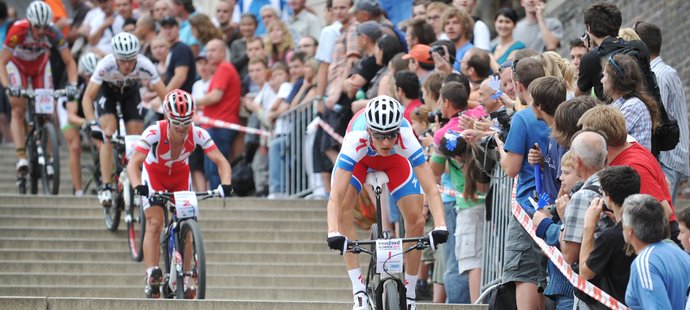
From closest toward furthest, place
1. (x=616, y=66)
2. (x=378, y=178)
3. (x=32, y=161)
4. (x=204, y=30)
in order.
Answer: (x=616, y=66)
(x=378, y=178)
(x=32, y=161)
(x=204, y=30)

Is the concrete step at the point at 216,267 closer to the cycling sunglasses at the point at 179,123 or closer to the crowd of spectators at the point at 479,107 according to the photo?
the crowd of spectators at the point at 479,107

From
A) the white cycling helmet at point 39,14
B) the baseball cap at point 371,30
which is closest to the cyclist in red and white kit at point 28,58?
the white cycling helmet at point 39,14

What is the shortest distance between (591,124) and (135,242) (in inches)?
316

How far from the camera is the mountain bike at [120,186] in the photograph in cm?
1575

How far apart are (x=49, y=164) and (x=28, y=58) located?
137cm

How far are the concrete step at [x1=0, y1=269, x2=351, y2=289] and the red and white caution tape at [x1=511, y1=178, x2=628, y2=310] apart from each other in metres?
4.82

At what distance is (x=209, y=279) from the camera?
1512 centimetres

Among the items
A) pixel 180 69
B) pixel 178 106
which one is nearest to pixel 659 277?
pixel 178 106

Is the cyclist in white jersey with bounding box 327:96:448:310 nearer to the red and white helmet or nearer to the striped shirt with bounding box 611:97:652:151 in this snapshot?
the striped shirt with bounding box 611:97:652:151

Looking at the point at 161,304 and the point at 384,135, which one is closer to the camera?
the point at 384,135

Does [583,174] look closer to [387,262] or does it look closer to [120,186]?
[387,262]

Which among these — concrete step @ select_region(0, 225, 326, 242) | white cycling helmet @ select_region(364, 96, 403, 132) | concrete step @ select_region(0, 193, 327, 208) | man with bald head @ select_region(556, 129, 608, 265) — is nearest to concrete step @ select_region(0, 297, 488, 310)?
white cycling helmet @ select_region(364, 96, 403, 132)

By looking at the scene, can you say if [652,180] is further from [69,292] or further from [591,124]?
[69,292]

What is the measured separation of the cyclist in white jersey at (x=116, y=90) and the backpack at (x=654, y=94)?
272 inches
